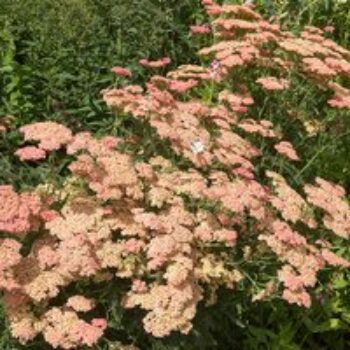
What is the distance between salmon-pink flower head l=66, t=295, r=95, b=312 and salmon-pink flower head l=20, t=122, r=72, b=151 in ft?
2.04

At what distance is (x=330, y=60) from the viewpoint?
4.55m

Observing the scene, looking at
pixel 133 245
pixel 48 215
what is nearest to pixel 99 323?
pixel 133 245

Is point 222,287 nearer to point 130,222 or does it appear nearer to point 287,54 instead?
point 130,222

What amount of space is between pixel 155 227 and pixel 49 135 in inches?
24.1

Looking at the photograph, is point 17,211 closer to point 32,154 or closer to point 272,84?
point 32,154

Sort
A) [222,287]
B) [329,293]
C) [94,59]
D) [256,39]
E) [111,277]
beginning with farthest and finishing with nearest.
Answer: [94,59]
[256,39]
[329,293]
[222,287]
[111,277]

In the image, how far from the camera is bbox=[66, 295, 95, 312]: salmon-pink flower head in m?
3.13

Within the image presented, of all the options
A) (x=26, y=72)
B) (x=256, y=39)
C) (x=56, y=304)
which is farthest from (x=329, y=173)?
(x=56, y=304)

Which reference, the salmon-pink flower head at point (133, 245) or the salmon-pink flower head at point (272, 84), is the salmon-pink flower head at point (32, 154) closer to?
the salmon-pink flower head at point (133, 245)

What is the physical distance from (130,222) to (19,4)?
2155 millimetres

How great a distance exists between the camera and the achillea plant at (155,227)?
3139 millimetres

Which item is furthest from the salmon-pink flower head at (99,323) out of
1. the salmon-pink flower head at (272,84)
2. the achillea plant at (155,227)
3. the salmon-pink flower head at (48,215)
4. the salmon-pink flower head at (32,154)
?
the salmon-pink flower head at (272,84)

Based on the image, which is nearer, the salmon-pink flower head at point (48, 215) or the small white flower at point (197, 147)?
the salmon-pink flower head at point (48, 215)

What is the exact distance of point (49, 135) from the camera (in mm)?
3438
